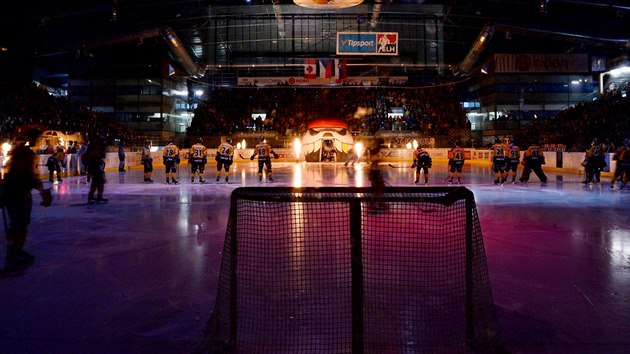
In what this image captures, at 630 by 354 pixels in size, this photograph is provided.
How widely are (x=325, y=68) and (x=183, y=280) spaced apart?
25.7 metres

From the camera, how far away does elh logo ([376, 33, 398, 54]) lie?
84.5 feet

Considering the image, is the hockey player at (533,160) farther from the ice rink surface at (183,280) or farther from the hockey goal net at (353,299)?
the hockey goal net at (353,299)

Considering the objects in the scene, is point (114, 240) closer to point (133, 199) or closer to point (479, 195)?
point (133, 199)

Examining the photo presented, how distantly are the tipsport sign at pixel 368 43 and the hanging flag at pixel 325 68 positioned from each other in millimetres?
4267

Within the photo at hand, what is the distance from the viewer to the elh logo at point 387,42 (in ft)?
84.5

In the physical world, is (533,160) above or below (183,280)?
above

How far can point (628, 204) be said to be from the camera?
11672 mm

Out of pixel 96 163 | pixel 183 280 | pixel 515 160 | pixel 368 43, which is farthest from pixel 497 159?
pixel 183 280

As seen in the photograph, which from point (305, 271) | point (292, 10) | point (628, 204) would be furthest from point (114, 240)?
point (292, 10)

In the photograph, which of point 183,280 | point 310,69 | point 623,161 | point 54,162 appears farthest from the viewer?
point 310,69

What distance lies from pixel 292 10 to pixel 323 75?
378 inches

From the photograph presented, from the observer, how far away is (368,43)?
2572cm

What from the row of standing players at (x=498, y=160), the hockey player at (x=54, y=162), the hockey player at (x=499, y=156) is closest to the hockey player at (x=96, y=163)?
the hockey player at (x=54, y=162)

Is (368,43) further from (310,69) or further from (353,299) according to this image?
(353,299)
